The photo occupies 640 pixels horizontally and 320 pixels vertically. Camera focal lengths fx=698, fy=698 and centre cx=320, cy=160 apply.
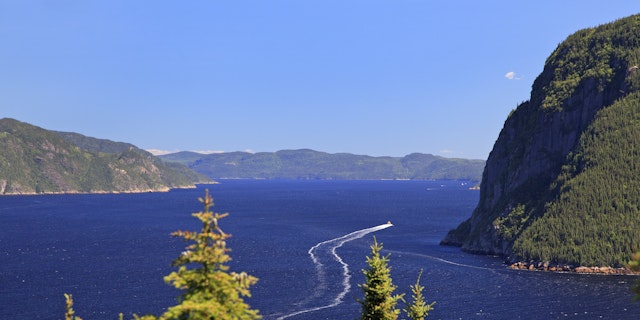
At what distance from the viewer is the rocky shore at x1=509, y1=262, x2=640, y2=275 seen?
6560 inches

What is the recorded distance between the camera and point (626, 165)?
19875 cm

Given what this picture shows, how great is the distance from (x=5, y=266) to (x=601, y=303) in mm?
139433

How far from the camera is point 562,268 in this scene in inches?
6796

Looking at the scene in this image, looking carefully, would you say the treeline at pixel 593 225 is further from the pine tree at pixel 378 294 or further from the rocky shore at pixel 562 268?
the pine tree at pixel 378 294

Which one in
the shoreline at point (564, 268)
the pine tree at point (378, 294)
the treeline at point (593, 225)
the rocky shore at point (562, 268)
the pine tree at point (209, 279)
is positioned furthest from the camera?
the treeline at point (593, 225)

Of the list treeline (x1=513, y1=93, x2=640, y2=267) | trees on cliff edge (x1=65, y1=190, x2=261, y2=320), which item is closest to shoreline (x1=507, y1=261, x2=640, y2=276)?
treeline (x1=513, y1=93, x2=640, y2=267)

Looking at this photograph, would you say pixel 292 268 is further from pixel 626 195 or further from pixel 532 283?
pixel 626 195

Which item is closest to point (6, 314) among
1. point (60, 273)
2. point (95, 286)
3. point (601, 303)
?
point (95, 286)

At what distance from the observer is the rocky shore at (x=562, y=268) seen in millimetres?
166625

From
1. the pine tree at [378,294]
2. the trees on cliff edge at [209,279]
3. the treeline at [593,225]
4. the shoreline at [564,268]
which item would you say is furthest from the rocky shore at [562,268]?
the trees on cliff edge at [209,279]

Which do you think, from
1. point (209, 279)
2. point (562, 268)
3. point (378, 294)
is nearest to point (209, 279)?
point (209, 279)

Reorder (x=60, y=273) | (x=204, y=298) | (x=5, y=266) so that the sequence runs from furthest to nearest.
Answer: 1. (x=5, y=266)
2. (x=60, y=273)
3. (x=204, y=298)

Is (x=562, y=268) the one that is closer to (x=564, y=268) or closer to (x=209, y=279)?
(x=564, y=268)

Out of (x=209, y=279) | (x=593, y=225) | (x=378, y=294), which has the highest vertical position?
(x=209, y=279)
